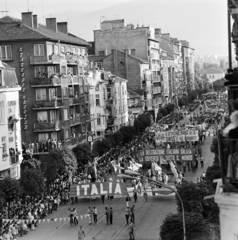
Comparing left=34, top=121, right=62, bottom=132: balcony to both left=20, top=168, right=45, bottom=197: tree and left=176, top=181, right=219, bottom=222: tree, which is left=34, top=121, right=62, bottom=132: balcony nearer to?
left=20, top=168, right=45, bottom=197: tree

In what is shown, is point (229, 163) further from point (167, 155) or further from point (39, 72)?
point (39, 72)

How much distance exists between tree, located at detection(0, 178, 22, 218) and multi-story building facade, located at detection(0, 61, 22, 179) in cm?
752

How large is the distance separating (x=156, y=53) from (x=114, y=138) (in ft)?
256

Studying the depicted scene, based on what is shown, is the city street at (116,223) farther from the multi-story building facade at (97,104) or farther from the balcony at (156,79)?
the balcony at (156,79)

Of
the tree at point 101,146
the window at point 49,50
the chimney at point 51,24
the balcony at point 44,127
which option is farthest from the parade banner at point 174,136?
the chimney at point 51,24

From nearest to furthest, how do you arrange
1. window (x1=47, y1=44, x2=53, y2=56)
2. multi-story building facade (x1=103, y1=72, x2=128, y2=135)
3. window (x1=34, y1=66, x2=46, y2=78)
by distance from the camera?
window (x1=34, y1=66, x2=46, y2=78) < window (x1=47, y1=44, x2=53, y2=56) < multi-story building facade (x1=103, y1=72, x2=128, y2=135)

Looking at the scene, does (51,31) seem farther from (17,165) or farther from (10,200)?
(10,200)

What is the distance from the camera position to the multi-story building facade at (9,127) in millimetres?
56719

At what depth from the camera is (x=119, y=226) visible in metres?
44.6

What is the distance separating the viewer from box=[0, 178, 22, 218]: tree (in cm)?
4722

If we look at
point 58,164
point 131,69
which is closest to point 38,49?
point 58,164

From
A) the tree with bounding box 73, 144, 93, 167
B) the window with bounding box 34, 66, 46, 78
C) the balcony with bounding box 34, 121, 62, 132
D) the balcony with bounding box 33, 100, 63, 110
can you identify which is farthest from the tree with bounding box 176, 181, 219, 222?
the window with bounding box 34, 66, 46, 78

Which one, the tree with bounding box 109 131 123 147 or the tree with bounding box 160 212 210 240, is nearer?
the tree with bounding box 160 212 210 240

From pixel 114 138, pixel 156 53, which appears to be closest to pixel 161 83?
pixel 156 53
